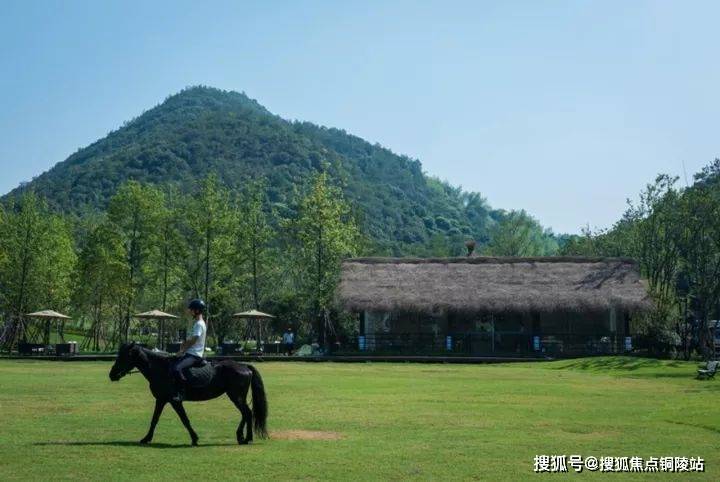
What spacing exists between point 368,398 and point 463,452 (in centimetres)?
873

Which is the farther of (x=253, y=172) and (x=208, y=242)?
(x=253, y=172)

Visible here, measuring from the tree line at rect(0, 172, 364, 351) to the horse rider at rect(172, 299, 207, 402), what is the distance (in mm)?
39686

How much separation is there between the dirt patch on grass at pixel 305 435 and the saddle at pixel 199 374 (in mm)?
1450

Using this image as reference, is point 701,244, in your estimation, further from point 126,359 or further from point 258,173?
point 258,173

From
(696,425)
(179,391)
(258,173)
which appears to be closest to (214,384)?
(179,391)

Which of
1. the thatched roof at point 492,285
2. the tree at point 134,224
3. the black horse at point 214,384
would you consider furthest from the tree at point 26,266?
the black horse at point 214,384

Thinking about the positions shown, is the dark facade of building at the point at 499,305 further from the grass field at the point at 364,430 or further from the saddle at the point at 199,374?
the saddle at the point at 199,374

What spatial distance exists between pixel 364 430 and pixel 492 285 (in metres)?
34.6

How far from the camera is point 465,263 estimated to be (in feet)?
168

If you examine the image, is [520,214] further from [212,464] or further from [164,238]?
[212,464]

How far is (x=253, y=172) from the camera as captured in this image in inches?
5659

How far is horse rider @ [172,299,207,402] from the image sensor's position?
12398 millimetres

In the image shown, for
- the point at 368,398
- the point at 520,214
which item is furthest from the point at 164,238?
the point at 520,214

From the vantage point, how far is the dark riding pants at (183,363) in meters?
12.4
